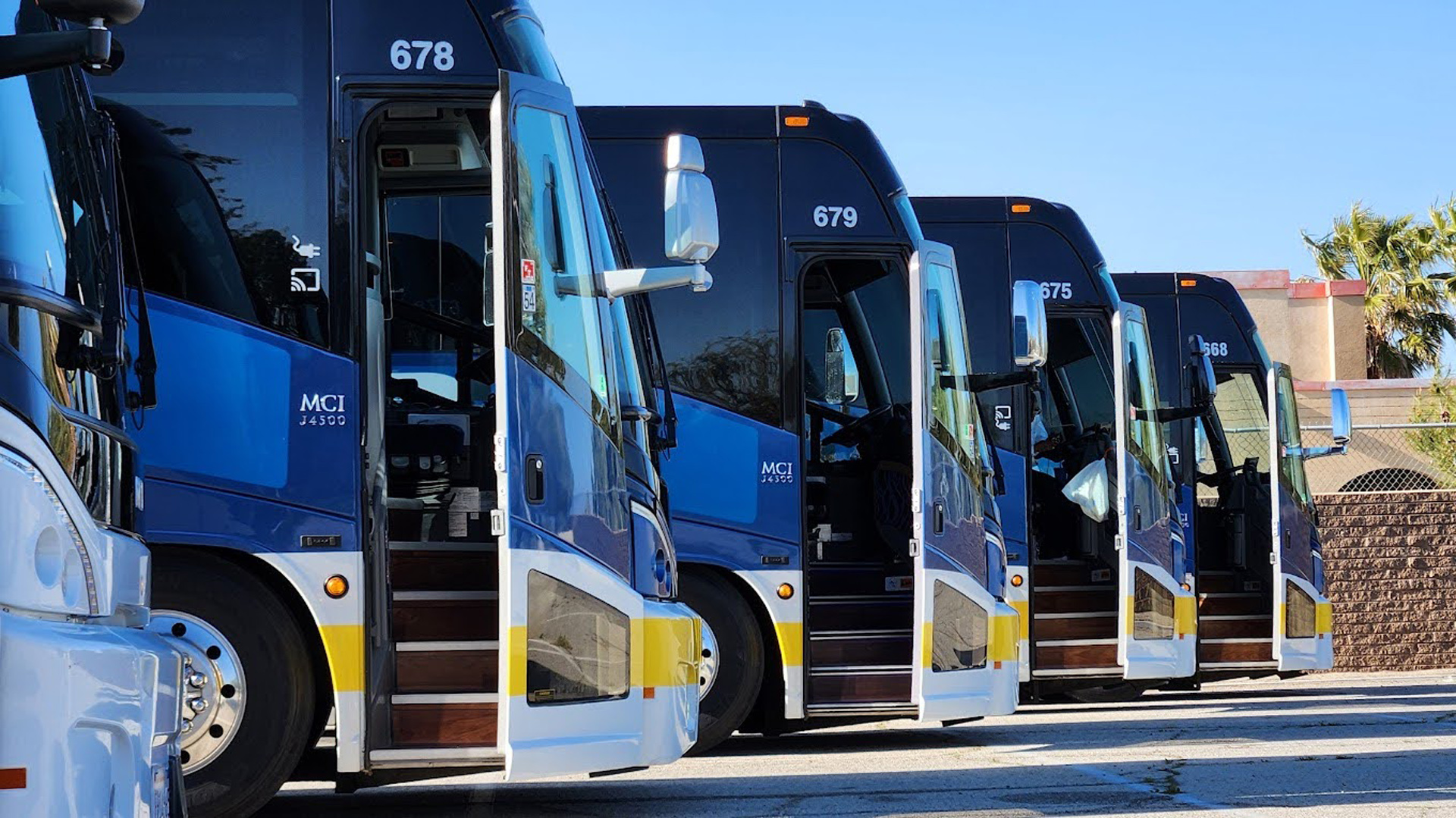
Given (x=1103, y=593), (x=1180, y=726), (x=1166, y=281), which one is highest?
(x=1166, y=281)

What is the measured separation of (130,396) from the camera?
540 centimetres

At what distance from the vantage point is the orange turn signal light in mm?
6922

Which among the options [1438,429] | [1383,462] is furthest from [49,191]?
[1383,462]

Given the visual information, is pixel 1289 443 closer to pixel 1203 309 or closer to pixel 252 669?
pixel 1203 309

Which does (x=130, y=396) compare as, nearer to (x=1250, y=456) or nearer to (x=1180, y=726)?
(x=1180, y=726)

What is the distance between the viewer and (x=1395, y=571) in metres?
18.8

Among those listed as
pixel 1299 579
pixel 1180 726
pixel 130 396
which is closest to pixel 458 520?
pixel 130 396

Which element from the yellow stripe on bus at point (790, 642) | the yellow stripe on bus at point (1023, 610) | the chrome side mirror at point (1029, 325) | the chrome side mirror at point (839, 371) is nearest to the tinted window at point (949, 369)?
the chrome side mirror at point (1029, 325)

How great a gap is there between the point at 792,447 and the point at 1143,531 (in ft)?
14.2

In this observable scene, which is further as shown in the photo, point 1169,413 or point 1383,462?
point 1383,462

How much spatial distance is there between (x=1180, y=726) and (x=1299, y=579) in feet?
8.60

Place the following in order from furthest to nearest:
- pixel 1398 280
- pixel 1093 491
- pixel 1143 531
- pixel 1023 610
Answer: pixel 1398 280 → pixel 1093 491 → pixel 1143 531 → pixel 1023 610

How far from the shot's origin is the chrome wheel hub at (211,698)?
6781 mm

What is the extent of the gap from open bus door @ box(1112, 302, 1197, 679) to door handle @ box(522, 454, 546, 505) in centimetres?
743
